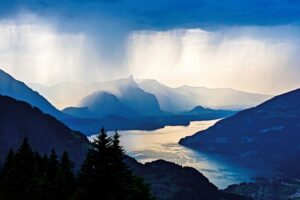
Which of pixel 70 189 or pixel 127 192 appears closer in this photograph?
pixel 127 192

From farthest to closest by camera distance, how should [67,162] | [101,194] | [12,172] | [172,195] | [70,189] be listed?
[172,195] → [67,162] → [12,172] → [70,189] → [101,194]

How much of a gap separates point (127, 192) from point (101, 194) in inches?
52.7

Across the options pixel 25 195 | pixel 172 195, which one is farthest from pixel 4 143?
pixel 25 195

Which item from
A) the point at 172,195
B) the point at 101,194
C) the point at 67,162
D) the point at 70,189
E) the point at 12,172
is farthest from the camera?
the point at 172,195

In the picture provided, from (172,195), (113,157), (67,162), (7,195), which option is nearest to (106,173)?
(113,157)

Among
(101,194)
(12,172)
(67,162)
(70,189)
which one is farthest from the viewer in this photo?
(67,162)

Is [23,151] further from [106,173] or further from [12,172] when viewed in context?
[106,173]

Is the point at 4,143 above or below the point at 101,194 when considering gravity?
above

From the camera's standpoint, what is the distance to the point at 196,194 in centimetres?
19475

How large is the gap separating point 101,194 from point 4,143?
594 ft

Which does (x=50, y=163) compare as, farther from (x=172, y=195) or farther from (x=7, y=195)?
(x=172, y=195)

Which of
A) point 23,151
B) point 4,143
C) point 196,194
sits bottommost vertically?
point 196,194

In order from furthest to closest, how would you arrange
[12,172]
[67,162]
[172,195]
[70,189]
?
[172,195], [67,162], [12,172], [70,189]

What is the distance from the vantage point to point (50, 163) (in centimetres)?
4397
